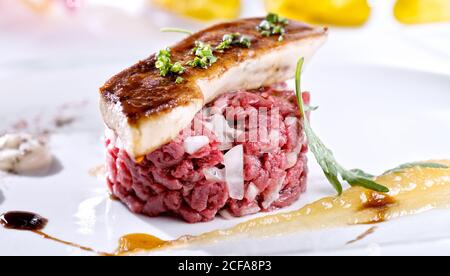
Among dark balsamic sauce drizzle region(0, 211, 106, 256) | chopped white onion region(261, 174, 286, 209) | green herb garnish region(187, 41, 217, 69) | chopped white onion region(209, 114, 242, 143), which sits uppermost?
green herb garnish region(187, 41, 217, 69)

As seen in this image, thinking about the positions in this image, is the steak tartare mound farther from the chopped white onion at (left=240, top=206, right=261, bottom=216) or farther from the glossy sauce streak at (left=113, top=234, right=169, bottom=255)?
the glossy sauce streak at (left=113, top=234, right=169, bottom=255)

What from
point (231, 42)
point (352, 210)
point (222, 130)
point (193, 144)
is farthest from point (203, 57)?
point (352, 210)

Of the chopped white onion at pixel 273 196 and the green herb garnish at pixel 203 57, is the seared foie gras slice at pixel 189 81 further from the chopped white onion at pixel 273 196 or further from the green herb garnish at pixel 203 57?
the chopped white onion at pixel 273 196

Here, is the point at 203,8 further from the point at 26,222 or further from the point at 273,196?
the point at 26,222

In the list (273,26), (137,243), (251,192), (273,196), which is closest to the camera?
(137,243)

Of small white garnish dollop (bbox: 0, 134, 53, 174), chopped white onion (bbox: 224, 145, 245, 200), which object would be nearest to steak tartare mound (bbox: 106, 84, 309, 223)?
chopped white onion (bbox: 224, 145, 245, 200)
